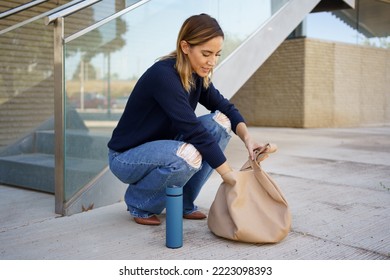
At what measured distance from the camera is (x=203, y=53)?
6.75 feet

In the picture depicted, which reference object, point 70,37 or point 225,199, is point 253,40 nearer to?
point 70,37

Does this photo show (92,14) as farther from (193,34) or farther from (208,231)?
(208,231)

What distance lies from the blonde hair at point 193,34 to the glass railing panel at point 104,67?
86 cm

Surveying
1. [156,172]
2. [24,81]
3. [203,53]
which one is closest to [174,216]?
[156,172]

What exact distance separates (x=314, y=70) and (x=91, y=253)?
840 cm

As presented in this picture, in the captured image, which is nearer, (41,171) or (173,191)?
(173,191)

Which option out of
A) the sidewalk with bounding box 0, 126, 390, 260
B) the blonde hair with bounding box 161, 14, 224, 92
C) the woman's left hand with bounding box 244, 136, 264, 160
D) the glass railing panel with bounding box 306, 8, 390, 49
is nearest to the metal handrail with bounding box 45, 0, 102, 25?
the blonde hair with bounding box 161, 14, 224, 92

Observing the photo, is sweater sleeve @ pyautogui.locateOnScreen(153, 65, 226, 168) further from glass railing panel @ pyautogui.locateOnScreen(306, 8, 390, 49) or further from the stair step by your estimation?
glass railing panel @ pyautogui.locateOnScreen(306, 8, 390, 49)

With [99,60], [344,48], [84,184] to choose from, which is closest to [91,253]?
[84,184]

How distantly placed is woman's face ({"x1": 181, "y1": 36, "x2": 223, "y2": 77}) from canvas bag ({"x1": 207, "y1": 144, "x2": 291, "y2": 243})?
49 centimetres

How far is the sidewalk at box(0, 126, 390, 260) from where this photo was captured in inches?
76.6

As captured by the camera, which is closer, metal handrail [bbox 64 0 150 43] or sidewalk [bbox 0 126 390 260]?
sidewalk [bbox 0 126 390 260]

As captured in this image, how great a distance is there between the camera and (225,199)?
6.88ft

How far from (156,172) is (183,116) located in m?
0.33
